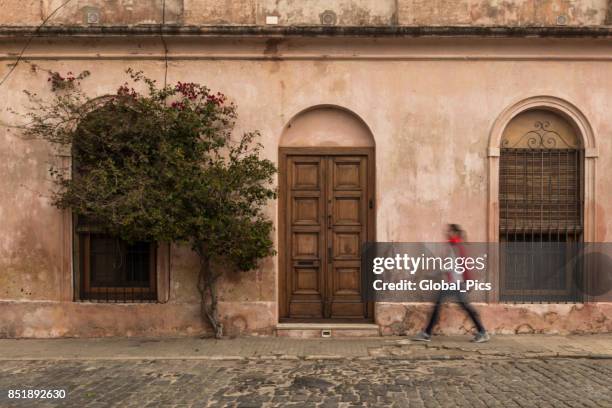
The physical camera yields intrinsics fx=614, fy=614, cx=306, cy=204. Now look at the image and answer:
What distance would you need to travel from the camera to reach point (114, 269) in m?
9.59

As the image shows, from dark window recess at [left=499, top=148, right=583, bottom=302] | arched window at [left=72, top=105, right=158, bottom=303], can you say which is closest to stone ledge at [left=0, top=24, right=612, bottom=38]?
dark window recess at [left=499, top=148, right=583, bottom=302]

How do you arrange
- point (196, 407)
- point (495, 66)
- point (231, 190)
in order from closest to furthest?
point (196, 407) → point (231, 190) → point (495, 66)

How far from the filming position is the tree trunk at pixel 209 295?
9.09 m

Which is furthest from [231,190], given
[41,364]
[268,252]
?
[41,364]

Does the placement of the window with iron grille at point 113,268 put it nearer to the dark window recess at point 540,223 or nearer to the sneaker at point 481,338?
the sneaker at point 481,338

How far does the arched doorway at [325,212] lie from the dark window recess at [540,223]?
6.94 feet

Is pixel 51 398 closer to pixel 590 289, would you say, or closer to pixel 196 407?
pixel 196 407

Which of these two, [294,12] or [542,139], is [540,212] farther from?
[294,12]

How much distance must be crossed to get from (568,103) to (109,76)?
6.98m

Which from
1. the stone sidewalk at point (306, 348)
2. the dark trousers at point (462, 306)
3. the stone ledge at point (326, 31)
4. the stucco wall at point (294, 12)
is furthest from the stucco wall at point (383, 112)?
the dark trousers at point (462, 306)

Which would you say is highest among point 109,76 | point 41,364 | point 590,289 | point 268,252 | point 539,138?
point 109,76

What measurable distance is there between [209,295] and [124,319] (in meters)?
1.33

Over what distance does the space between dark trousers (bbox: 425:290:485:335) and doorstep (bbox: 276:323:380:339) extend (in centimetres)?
82

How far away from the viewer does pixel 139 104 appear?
866cm
